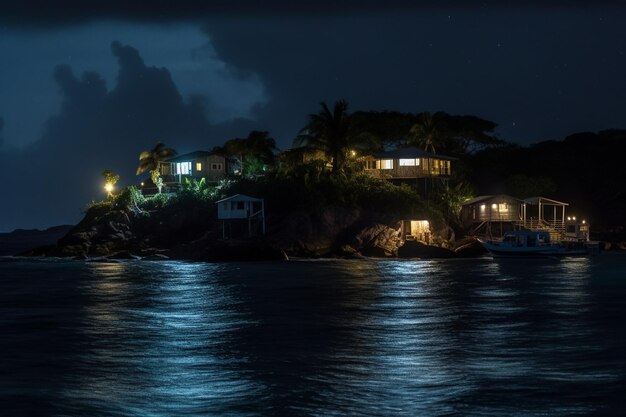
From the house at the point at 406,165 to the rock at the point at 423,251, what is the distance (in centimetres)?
1345

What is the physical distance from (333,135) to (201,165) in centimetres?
1699

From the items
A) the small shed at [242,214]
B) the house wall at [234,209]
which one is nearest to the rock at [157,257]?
the small shed at [242,214]

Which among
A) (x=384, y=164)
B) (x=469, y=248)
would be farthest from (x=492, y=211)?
(x=384, y=164)

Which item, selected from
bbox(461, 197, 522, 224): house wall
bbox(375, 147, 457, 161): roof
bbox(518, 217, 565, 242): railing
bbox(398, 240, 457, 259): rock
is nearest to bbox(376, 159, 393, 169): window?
bbox(375, 147, 457, 161): roof

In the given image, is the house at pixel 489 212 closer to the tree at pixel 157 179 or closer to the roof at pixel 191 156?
the roof at pixel 191 156

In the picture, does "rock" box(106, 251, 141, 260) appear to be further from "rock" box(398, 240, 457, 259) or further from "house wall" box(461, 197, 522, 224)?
"house wall" box(461, 197, 522, 224)

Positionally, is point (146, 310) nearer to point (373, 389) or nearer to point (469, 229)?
point (373, 389)

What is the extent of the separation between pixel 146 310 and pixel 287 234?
114 feet

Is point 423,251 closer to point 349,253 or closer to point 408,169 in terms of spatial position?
point 349,253

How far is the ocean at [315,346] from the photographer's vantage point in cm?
1838

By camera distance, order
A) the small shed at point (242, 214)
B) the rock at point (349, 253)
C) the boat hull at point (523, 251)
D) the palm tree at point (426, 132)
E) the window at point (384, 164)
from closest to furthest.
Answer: the rock at point (349, 253)
the boat hull at point (523, 251)
the small shed at point (242, 214)
the window at point (384, 164)
the palm tree at point (426, 132)

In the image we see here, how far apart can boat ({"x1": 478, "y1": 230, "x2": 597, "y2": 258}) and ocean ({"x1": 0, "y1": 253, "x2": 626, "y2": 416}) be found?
18115 mm

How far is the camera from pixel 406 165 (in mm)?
83750

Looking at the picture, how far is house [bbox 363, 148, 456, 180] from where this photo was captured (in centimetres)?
8312
